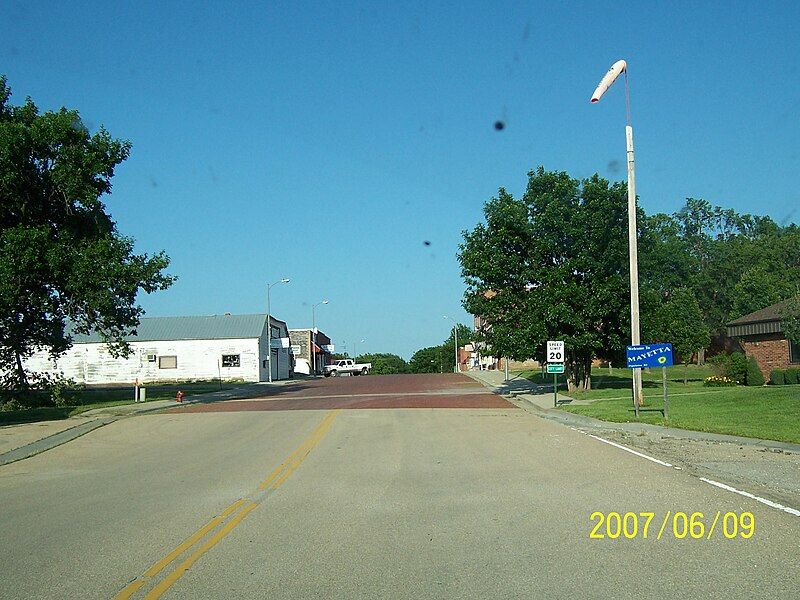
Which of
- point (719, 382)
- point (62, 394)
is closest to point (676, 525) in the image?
point (719, 382)

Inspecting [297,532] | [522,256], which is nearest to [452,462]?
[297,532]

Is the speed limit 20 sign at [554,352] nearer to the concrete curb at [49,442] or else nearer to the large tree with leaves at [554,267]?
the large tree with leaves at [554,267]

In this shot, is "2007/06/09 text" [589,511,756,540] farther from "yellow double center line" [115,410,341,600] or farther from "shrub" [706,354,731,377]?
"shrub" [706,354,731,377]

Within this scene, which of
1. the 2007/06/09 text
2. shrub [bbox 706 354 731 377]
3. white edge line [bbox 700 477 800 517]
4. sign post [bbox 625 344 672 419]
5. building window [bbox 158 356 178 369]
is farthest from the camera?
building window [bbox 158 356 178 369]

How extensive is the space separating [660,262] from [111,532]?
75.8 metres

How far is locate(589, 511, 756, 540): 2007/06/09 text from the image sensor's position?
8211 mm

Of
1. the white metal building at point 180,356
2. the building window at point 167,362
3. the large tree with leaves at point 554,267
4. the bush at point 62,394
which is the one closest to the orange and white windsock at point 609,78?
the large tree with leaves at point 554,267

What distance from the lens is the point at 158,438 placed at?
68.5 feet

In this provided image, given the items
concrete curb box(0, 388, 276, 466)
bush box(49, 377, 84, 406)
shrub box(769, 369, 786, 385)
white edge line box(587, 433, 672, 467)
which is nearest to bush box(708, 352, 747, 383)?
shrub box(769, 369, 786, 385)

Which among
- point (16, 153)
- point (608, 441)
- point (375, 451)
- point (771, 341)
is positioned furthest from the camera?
point (771, 341)

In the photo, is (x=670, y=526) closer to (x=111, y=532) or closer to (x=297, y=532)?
(x=297, y=532)

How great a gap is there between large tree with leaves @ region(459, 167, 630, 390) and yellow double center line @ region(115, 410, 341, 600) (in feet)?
64.3

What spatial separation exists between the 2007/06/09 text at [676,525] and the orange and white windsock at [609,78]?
18209 mm

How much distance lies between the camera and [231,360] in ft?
235
